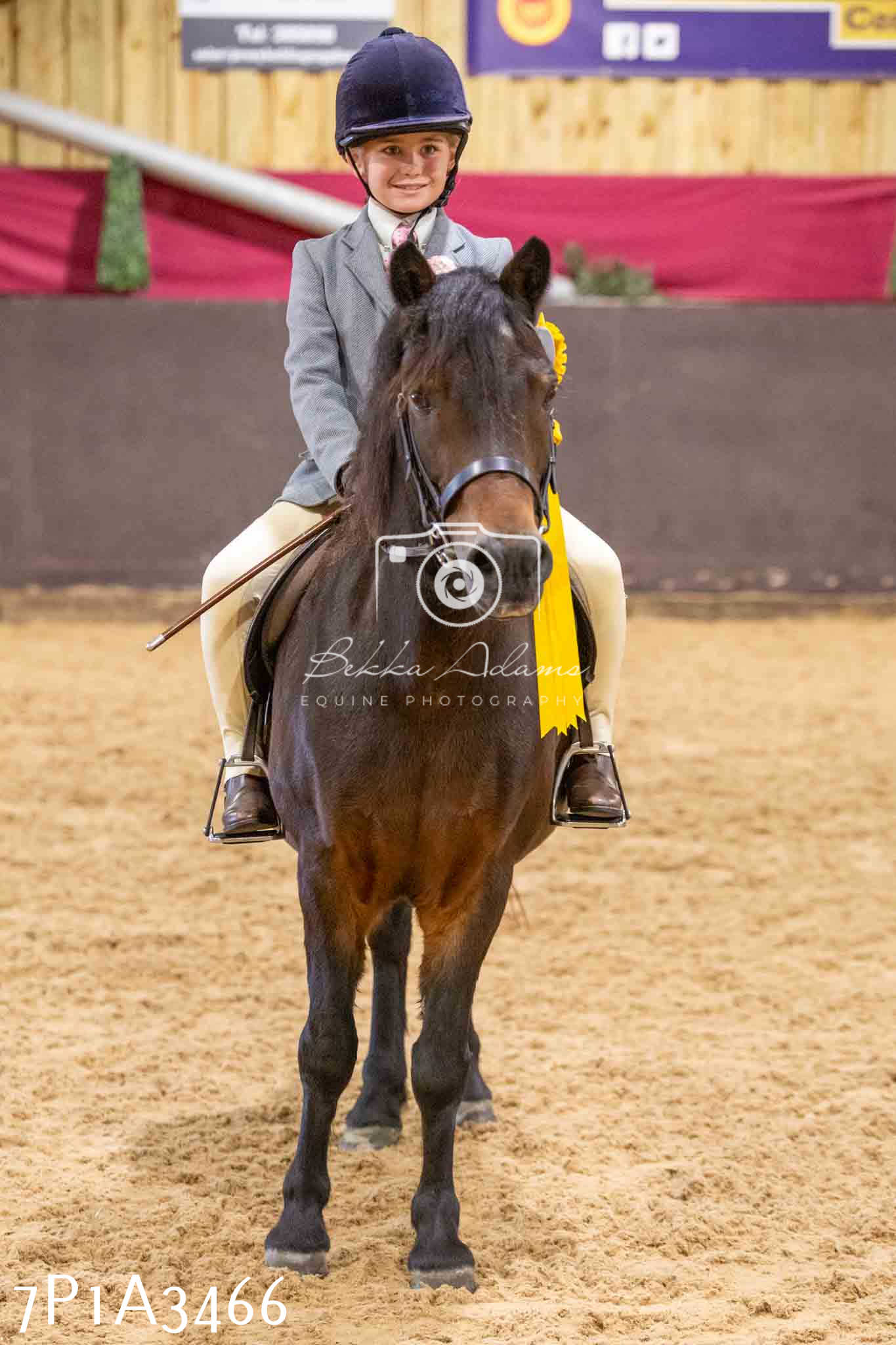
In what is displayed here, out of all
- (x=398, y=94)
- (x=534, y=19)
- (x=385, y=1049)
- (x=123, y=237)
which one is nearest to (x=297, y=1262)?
(x=385, y=1049)

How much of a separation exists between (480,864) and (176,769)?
376cm

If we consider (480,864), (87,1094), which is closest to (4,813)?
(87,1094)

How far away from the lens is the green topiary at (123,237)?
10297 millimetres

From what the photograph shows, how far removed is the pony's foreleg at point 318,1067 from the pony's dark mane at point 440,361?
29.2 inches

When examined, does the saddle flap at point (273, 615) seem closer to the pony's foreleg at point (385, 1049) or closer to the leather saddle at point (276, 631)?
the leather saddle at point (276, 631)

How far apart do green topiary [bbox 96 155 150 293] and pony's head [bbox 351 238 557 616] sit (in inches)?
326

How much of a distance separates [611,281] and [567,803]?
747 cm

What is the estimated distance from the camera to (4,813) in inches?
226

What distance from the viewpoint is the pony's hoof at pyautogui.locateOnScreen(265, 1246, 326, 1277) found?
2809 millimetres

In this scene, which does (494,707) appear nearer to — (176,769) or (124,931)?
(124,931)

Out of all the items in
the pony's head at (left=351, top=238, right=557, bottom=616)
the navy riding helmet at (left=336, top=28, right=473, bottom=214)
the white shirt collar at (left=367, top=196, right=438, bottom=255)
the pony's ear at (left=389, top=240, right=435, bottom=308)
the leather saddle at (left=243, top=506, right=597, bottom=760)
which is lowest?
the leather saddle at (left=243, top=506, right=597, bottom=760)

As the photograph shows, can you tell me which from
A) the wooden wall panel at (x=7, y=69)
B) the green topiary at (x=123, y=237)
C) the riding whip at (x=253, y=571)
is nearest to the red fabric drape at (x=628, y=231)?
the green topiary at (x=123, y=237)

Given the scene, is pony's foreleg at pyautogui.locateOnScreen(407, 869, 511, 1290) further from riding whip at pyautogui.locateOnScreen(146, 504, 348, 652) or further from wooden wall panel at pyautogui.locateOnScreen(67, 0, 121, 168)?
wooden wall panel at pyautogui.locateOnScreen(67, 0, 121, 168)

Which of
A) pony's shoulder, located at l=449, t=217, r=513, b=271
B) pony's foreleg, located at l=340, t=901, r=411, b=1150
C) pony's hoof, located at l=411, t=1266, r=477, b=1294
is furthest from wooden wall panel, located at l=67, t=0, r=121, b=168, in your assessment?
pony's hoof, located at l=411, t=1266, r=477, b=1294
